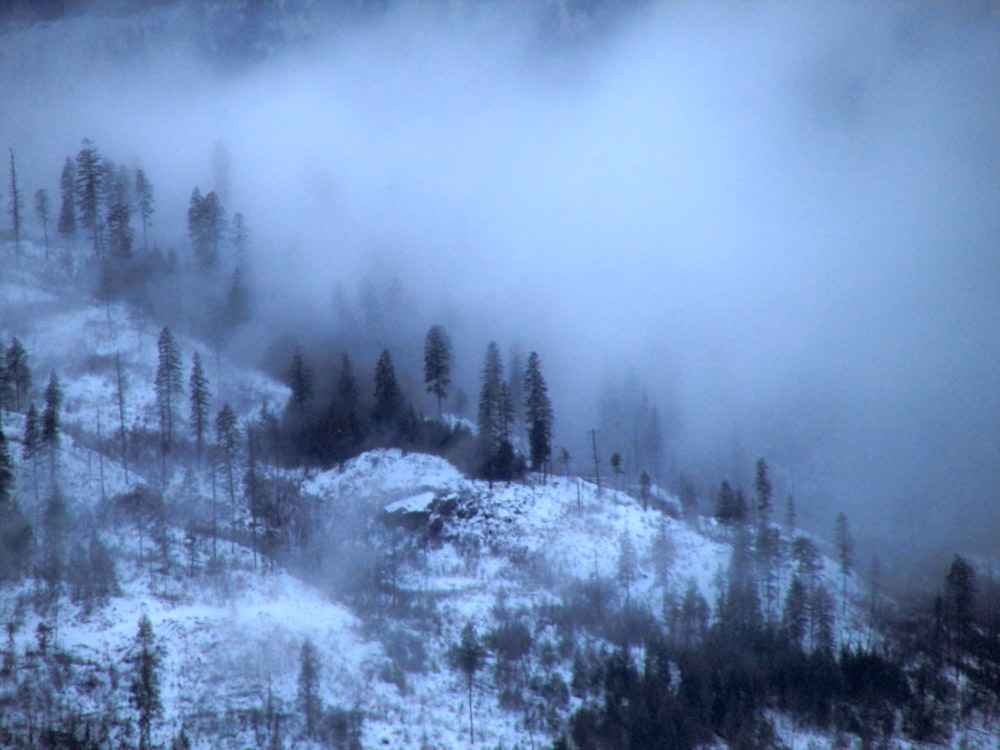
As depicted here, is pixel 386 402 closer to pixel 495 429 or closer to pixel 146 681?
pixel 495 429

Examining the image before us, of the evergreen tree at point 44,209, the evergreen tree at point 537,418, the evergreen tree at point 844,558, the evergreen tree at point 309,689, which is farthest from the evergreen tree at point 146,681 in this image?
the evergreen tree at point 44,209

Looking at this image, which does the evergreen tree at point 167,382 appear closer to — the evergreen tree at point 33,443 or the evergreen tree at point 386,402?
the evergreen tree at point 33,443

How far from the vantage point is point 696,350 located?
173m

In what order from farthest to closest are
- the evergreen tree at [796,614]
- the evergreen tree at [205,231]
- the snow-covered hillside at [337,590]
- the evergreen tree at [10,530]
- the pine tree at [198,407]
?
the evergreen tree at [205,231]
the pine tree at [198,407]
the evergreen tree at [796,614]
the evergreen tree at [10,530]
the snow-covered hillside at [337,590]

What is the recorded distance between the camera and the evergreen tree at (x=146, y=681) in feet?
195

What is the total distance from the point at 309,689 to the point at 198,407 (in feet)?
133

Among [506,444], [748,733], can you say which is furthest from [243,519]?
[748,733]

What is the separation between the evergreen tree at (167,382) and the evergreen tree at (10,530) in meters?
20.2

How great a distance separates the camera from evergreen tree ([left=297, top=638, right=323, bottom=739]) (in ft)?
210

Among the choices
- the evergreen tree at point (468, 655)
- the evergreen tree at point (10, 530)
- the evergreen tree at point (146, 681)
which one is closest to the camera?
the evergreen tree at point (146, 681)

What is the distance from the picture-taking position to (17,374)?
90.3m

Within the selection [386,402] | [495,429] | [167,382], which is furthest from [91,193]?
[495,429]

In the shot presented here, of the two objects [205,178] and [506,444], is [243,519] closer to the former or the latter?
[506,444]

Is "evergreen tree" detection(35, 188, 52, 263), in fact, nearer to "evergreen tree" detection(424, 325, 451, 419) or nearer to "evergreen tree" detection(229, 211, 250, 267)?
"evergreen tree" detection(229, 211, 250, 267)
